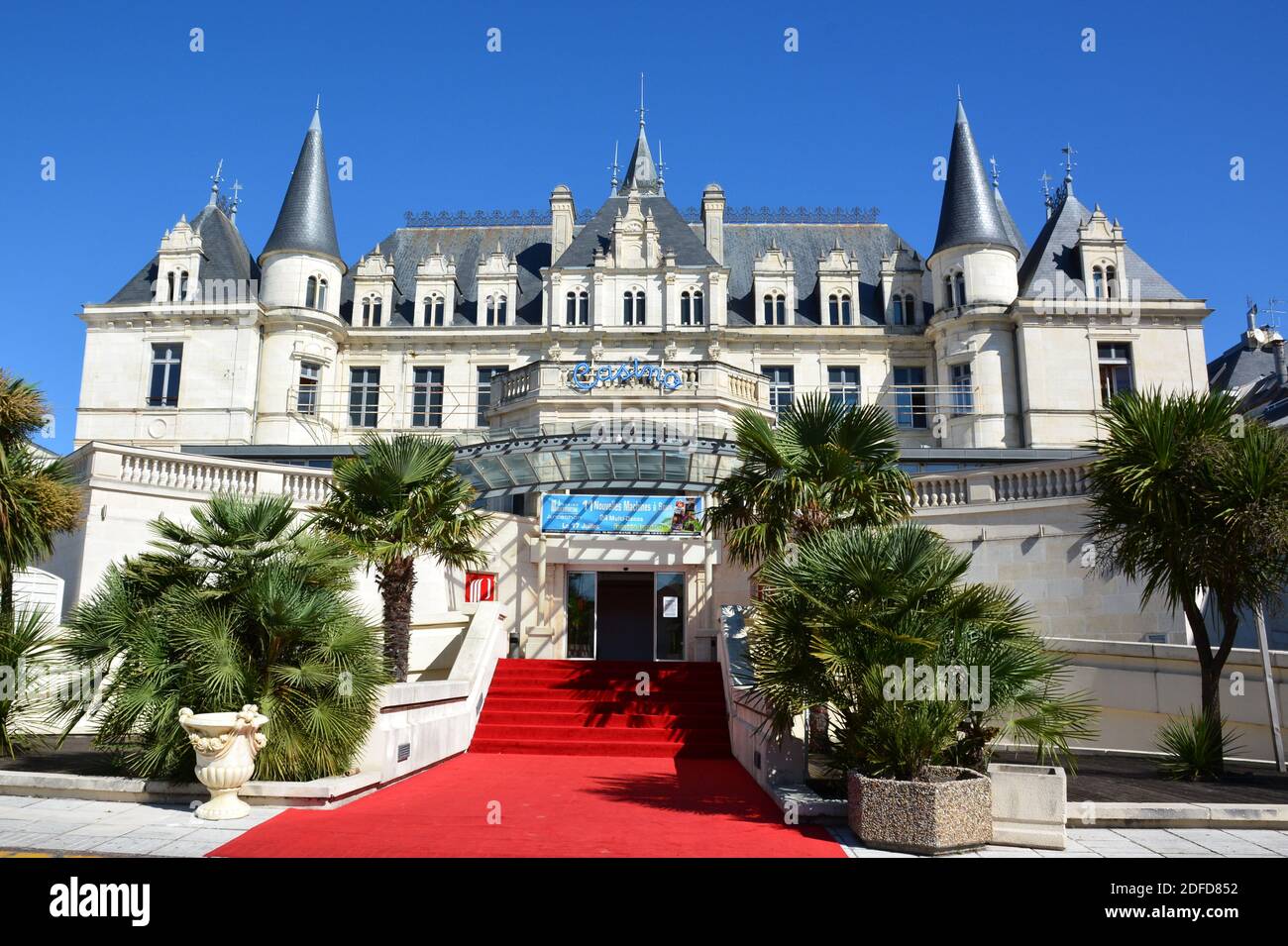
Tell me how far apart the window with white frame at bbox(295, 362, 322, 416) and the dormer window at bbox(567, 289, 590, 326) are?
33.8 ft

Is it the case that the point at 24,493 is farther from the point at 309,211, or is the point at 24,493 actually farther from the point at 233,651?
the point at 309,211

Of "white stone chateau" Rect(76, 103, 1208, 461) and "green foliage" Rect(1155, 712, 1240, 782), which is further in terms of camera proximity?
"white stone chateau" Rect(76, 103, 1208, 461)

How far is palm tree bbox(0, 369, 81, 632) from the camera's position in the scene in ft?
39.4

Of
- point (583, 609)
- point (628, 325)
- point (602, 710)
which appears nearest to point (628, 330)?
point (628, 325)

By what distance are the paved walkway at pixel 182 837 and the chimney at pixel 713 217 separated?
1384 inches

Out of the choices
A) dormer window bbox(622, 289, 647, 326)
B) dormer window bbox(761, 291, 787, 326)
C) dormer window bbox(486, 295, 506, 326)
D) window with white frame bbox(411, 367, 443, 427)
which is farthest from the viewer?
dormer window bbox(486, 295, 506, 326)

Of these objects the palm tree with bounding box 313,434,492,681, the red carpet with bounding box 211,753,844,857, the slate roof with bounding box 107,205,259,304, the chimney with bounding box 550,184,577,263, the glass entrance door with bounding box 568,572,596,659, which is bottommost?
the red carpet with bounding box 211,753,844,857

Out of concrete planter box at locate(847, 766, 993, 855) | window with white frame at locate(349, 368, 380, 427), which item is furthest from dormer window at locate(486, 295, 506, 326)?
concrete planter box at locate(847, 766, 993, 855)

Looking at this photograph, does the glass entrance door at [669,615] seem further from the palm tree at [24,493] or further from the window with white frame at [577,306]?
the window with white frame at [577,306]

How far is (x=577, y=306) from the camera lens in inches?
1494

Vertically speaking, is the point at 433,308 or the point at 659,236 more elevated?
the point at 659,236

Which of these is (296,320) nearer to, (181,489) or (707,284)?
(707,284)

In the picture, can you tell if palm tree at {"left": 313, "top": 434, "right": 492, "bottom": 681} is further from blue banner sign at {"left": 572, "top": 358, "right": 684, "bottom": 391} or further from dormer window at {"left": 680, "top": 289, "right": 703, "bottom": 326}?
dormer window at {"left": 680, "top": 289, "right": 703, "bottom": 326}

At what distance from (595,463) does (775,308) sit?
19.0 meters
